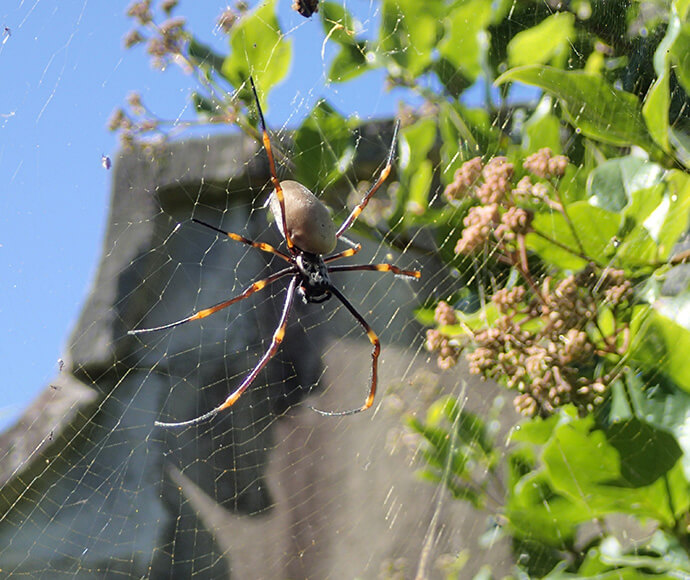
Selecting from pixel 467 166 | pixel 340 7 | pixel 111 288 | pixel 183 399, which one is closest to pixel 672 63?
pixel 467 166

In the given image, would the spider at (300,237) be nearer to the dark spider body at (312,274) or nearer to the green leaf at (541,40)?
the dark spider body at (312,274)

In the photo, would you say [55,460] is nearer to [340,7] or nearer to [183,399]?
[183,399]

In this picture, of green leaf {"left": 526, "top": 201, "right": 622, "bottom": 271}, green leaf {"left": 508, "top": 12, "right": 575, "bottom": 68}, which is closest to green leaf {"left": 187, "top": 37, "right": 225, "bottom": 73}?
green leaf {"left": 508, "top": 12, "right": 575, "bottom": 68}

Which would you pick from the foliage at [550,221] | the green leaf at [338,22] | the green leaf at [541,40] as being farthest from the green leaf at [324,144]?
the green leaf at [541,40]

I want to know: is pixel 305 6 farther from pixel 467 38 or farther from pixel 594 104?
pixel 594 104

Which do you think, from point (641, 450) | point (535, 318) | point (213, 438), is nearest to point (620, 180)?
point (535, 318)
